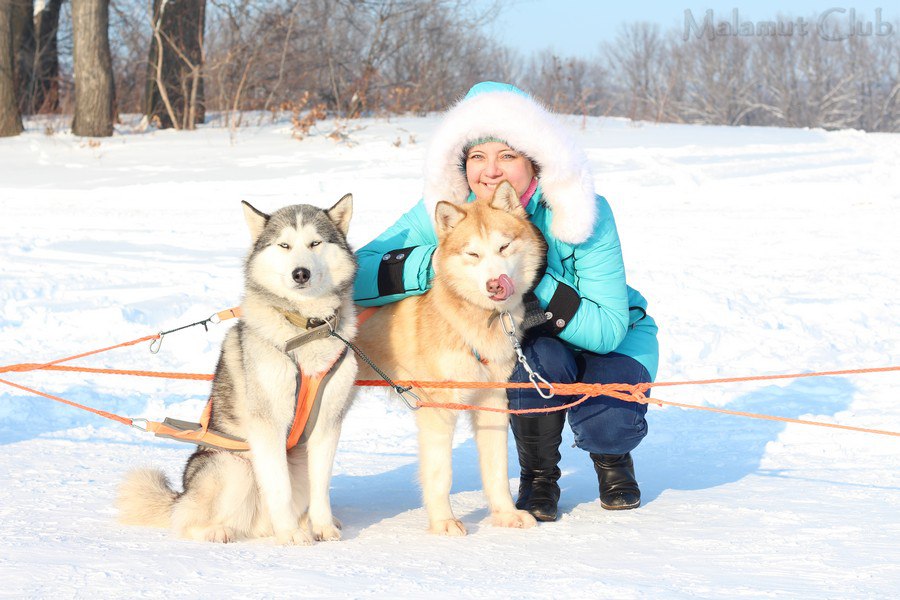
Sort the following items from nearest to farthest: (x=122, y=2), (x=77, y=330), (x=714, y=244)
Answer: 1. (x=77, y=330)
2. (x=714, y=244)
3. (x=122, y=2)

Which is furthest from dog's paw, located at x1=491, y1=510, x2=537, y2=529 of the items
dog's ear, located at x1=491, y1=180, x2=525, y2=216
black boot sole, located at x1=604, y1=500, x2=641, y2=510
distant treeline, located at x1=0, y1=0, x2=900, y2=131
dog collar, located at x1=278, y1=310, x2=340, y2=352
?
distant treeline, located at x1=0, y1=0, x2=900, y2=131

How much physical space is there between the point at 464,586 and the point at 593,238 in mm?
A: 1448

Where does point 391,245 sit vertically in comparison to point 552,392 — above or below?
above

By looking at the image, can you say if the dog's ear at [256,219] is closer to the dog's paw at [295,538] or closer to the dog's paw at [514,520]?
the dog's paw at [295,538]

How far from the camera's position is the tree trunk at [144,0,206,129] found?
11930 millimetres

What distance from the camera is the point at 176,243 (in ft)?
24.8

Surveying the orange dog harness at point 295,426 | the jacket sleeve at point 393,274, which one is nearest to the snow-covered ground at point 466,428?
the orange dog harness at point 295,426

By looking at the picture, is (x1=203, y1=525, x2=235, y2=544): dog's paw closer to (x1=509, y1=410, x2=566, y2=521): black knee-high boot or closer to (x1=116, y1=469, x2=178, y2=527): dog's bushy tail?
(x1=116, y1=469, x2=178, y2=527): dog's bushy tail

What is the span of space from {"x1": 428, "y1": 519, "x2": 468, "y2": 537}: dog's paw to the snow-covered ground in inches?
2.4

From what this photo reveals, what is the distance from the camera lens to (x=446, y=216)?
3039mm

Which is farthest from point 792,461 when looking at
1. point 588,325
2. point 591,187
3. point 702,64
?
point 702,64

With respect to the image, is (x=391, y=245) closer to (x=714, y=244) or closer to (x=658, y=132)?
(x=714, y=244)

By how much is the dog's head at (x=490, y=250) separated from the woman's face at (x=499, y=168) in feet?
1.03

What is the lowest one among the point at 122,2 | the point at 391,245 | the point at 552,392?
the point at 552,392
